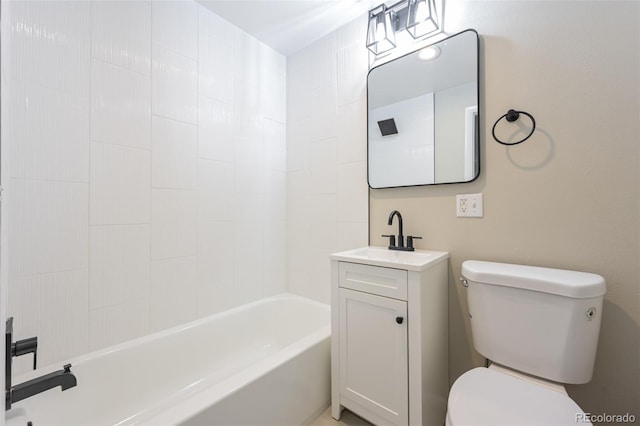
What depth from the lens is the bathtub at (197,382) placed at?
1083 mm

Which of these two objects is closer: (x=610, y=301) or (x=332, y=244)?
(x=610, y=301)

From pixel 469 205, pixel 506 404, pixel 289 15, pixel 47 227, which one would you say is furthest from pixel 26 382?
pixel 289 15

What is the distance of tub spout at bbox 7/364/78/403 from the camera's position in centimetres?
62

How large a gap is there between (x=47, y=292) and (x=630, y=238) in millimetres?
2480

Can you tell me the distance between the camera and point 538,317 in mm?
1062

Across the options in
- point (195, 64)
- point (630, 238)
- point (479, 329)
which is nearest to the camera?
point (630, 238)

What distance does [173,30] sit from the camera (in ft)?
5.33

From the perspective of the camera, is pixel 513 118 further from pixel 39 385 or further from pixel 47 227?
pixel 47 227

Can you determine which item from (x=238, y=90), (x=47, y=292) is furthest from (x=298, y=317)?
(x=238, y=90)

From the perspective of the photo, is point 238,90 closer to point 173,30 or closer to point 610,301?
point 173,30

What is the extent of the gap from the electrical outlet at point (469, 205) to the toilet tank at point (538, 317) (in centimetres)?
31

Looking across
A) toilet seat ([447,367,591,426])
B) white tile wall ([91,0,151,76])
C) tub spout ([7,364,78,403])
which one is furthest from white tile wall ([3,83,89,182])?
toilet seat ([447,367,591,426])

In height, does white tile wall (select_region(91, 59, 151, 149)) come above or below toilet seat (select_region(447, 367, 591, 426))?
above

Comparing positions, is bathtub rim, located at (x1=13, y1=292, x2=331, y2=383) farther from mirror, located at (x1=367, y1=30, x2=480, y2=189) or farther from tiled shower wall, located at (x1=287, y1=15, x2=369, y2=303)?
mirror, located at (x1=367, y1=30, x2=480, y2=189)
